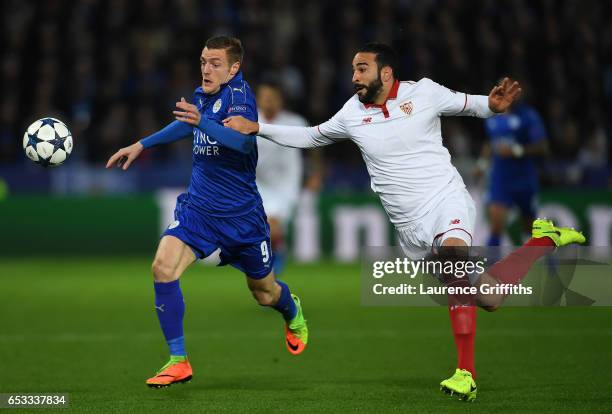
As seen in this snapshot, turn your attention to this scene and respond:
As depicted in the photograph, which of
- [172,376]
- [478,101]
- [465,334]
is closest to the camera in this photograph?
[465,334]

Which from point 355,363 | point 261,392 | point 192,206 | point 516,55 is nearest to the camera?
point 261,392

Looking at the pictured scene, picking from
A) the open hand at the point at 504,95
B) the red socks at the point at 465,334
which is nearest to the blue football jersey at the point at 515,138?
the open hand at the point at 504,95

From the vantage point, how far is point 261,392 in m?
6.62

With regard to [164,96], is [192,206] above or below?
below

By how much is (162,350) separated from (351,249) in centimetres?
760

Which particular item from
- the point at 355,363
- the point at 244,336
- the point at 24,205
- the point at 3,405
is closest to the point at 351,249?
the point at 24,205

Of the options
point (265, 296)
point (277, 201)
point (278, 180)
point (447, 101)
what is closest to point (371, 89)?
point (447, 101)

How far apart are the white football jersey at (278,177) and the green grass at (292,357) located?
1070mm

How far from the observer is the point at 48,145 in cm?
710

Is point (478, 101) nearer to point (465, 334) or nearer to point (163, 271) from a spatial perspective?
point (465, 334)

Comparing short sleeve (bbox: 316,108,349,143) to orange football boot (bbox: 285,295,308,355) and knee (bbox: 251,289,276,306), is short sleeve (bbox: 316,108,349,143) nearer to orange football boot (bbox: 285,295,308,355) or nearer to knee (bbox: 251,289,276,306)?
knee (bbox: 251,289,276,306)

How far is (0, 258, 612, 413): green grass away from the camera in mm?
6344

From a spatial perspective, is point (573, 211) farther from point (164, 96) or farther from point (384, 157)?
point (384, 157)

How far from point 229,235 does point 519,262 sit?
1876 millimetres
